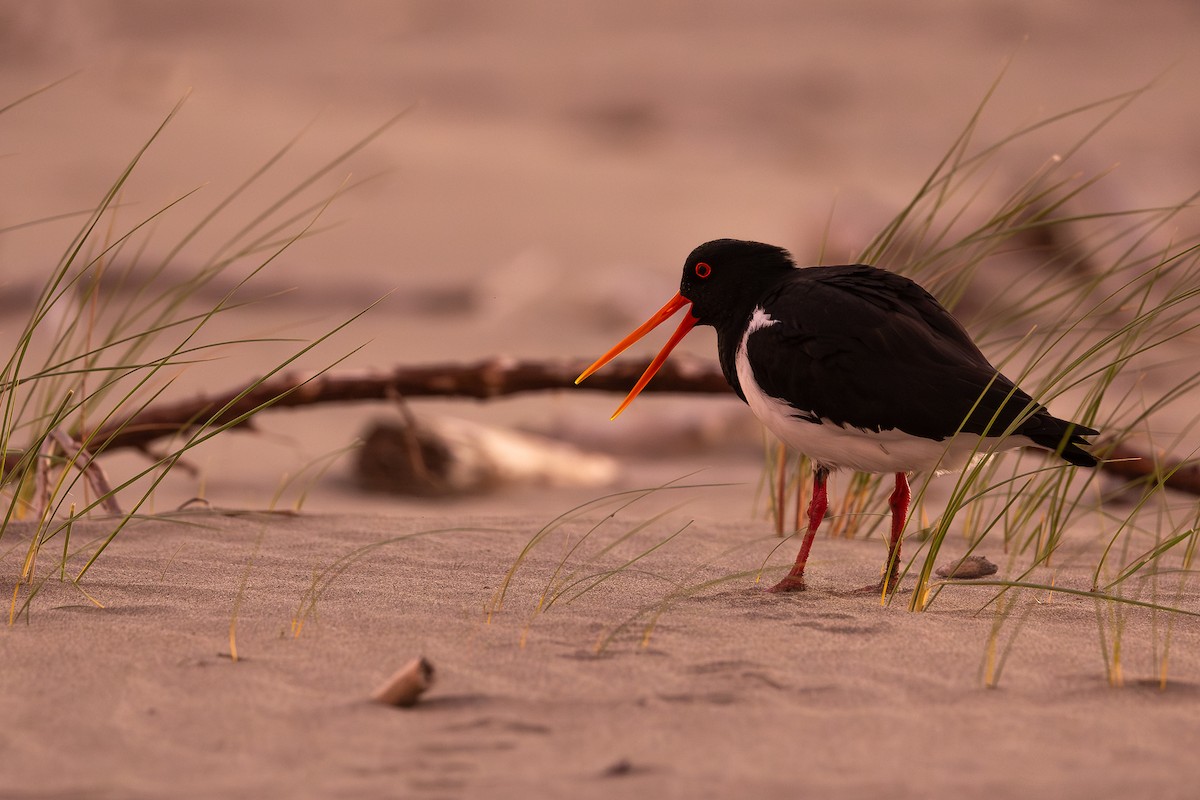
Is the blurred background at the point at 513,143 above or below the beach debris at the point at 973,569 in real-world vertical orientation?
above

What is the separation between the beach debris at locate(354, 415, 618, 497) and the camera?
21.5ft

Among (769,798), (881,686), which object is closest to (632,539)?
(881,686)

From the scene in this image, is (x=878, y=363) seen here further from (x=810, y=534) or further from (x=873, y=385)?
(x=810, y=534)

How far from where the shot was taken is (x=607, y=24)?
75.5ft

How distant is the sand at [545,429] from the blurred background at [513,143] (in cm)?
7

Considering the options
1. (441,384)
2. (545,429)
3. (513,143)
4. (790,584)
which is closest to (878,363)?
(790,584)

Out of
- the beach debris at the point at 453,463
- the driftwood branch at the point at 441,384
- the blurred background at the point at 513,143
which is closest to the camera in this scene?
the driftwood branch at the point at 441,384

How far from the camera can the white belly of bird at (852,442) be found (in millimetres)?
2959

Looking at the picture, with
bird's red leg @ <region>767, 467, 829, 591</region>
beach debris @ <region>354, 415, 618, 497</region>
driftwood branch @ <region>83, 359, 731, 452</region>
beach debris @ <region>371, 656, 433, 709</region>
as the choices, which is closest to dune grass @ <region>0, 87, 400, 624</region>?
driftwood branch @ <region>83, 359, 731, 452</region>

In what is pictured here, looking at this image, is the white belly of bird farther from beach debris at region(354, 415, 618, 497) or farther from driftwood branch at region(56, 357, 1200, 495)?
beach debris at region(354, 415, 618, 497)

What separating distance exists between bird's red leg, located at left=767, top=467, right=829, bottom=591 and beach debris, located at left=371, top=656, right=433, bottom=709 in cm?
114

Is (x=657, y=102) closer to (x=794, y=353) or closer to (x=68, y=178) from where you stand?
(x=68, y=178)

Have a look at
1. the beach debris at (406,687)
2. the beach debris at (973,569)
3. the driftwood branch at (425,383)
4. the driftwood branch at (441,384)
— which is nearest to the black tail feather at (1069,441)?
the beach debris at (973,569)

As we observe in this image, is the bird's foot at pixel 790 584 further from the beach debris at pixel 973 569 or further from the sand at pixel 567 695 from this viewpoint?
the beach debris at pixel 973 569
